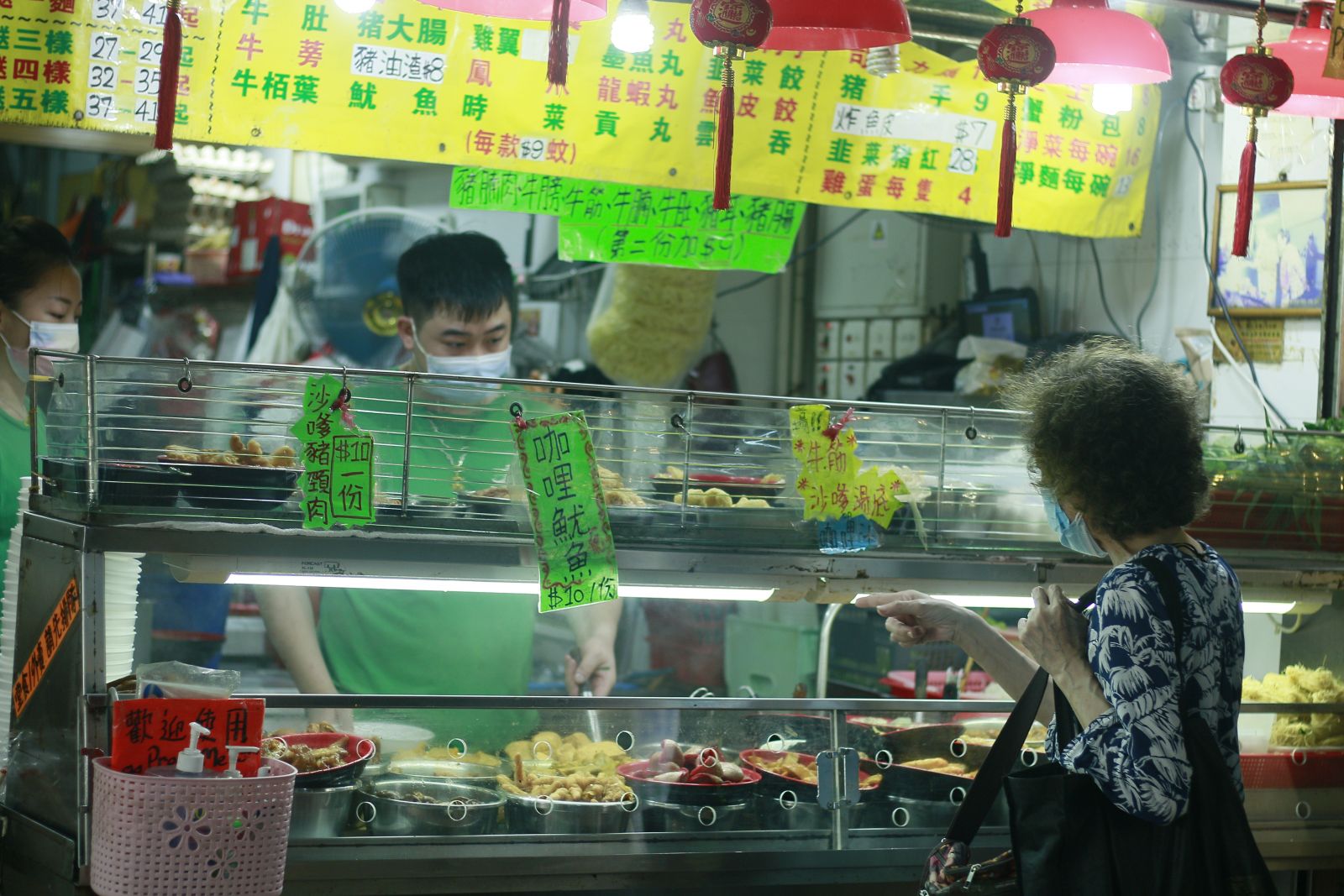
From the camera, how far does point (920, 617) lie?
2.38 metres

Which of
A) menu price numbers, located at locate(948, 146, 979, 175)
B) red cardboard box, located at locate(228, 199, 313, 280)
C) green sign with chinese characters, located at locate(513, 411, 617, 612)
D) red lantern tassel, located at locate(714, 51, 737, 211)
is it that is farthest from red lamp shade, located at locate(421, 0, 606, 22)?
red cardboard box, located at locate(228, 199, 313, 280)

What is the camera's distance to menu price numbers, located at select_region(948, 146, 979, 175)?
14.9 feet

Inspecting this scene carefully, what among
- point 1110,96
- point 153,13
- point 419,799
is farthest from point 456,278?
point 1110,96

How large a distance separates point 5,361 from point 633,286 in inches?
103

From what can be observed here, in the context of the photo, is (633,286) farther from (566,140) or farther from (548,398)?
(548,398)

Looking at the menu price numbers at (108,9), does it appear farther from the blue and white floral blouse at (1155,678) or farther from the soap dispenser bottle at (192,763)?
the blue and white floral blouse at (1155,678)

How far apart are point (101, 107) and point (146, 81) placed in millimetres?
140

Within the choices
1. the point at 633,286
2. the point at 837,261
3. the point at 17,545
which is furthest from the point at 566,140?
the point at 837,261

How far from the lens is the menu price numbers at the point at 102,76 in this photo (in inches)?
140

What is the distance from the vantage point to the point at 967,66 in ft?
14.9

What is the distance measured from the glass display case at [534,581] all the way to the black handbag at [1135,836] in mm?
617

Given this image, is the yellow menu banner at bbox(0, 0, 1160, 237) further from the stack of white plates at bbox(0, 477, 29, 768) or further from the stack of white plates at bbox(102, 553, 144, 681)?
the stack of white plates at bbox(102, 553, 144, 681)

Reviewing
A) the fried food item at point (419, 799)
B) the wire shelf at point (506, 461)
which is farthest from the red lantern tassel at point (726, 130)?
the fried food item at point (419, 799)

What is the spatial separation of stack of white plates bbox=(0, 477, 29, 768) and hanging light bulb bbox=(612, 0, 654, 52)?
5.53ft
